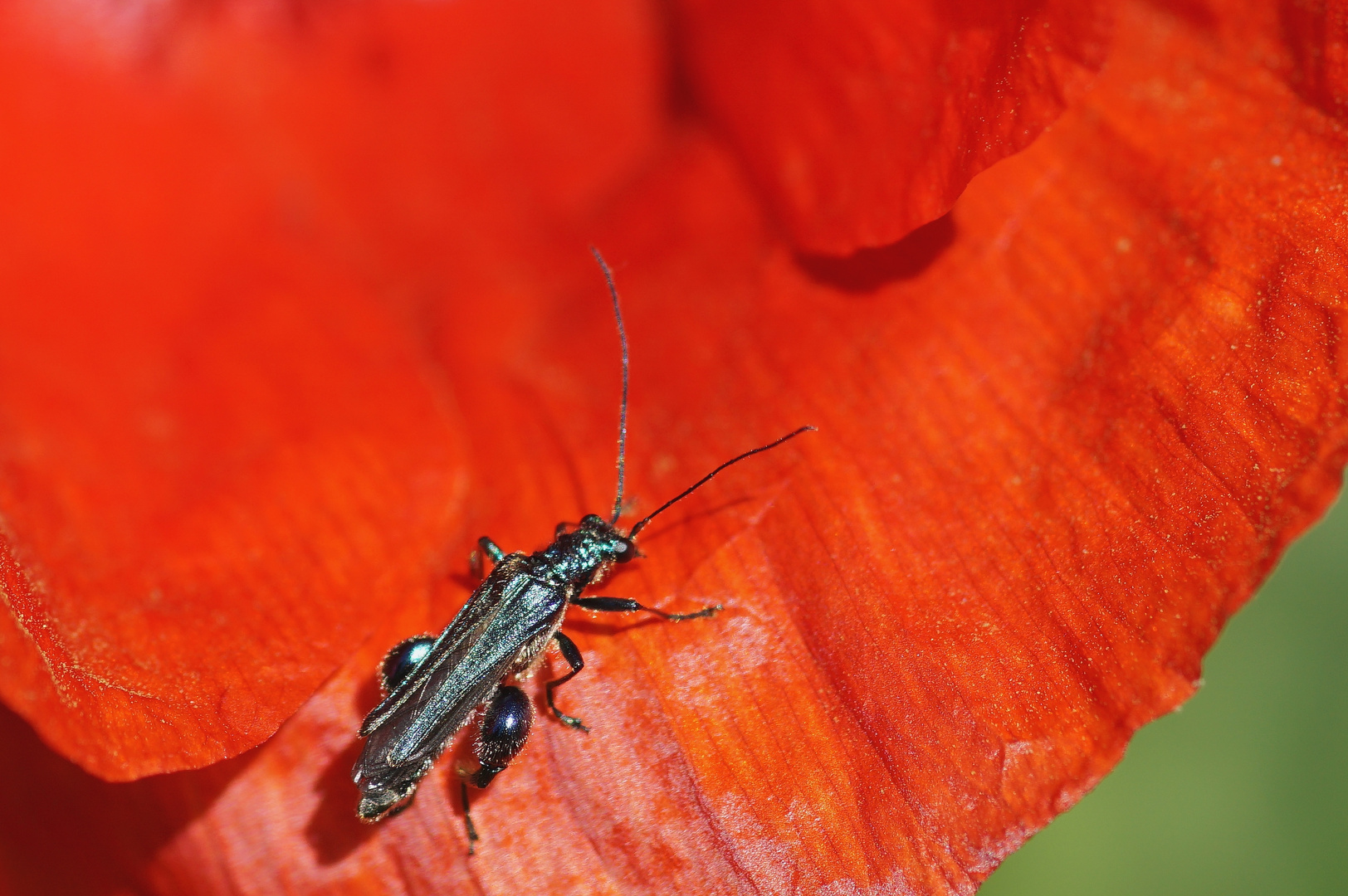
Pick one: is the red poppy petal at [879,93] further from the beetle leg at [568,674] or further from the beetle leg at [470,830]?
the beetle leg at [470,830]

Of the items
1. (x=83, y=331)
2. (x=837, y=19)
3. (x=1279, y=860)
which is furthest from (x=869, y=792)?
(x=83, y=331)

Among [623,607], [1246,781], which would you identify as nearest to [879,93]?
[623,607]

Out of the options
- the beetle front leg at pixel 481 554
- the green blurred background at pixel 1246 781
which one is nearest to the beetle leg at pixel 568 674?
the beetle front leg at pixel 481 554

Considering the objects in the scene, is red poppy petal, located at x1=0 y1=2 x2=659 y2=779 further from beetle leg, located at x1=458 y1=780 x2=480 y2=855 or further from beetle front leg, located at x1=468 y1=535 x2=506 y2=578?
beetle leg, located at x1=458 y1=780 x2=480 y2=855

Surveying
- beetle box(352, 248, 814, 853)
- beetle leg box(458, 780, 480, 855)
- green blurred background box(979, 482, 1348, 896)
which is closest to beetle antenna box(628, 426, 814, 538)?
beetle box(352, 248, 814, 853)

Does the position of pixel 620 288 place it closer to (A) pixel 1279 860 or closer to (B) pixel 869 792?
(B) pixel 869 792

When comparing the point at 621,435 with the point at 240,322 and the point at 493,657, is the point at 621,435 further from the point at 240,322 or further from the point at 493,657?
the point at 240,322

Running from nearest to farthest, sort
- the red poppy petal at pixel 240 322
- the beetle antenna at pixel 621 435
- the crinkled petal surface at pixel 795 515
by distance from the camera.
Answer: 1. the crinkled petal surface at pixel 795 515
2. the red poppy petal at pixel 240 322
3. the beetle antenna at pixel 621 435
